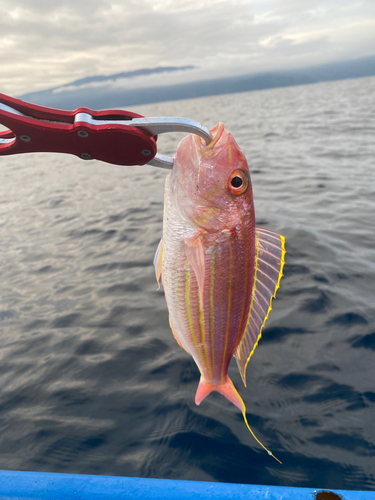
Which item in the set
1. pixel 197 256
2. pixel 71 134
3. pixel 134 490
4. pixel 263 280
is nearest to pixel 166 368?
pixel 134 490

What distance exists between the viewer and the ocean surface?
2.78m

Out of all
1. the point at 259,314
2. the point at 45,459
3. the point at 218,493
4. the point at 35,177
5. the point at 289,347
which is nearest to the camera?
the point at 218,493

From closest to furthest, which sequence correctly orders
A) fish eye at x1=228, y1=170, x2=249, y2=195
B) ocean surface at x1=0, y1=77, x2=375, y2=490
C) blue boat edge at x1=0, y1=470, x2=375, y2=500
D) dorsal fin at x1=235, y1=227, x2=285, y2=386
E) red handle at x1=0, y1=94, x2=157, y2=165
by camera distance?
1. red handle at x1=0, y1=94, x2=157, y2=165
2. blue boat edge at x1=0, y1=470, x2=375, y2=500
3. fish eye at x1=228, y1=170, x2=249, y2=195
4. dorsal fin at x1=235, y1=227, x2=285, y2=386
5. ocean surface at x1=0, y1=77, x2=375, y2=490

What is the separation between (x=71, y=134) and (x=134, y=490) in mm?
2051

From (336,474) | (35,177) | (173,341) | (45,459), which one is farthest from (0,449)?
(35,177)

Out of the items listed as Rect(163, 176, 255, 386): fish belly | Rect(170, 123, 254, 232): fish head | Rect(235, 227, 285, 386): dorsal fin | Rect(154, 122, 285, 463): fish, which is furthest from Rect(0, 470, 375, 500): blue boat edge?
Rect(170, 123, 254, 232): fish head

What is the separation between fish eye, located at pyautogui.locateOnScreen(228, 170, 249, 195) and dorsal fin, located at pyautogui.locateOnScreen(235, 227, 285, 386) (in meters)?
0.38

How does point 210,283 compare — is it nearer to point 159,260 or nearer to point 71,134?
point 159,260

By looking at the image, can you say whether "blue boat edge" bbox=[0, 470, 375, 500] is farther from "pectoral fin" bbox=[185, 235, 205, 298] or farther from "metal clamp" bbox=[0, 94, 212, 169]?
"metal clamp" bbox=[0, 94, 212, 169]

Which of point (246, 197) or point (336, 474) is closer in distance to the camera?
point (246, 197)

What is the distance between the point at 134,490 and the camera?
1.86 m

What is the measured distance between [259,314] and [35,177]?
18494 mm

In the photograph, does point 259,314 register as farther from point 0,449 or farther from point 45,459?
point 0,449

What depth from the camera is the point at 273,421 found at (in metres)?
3.04
